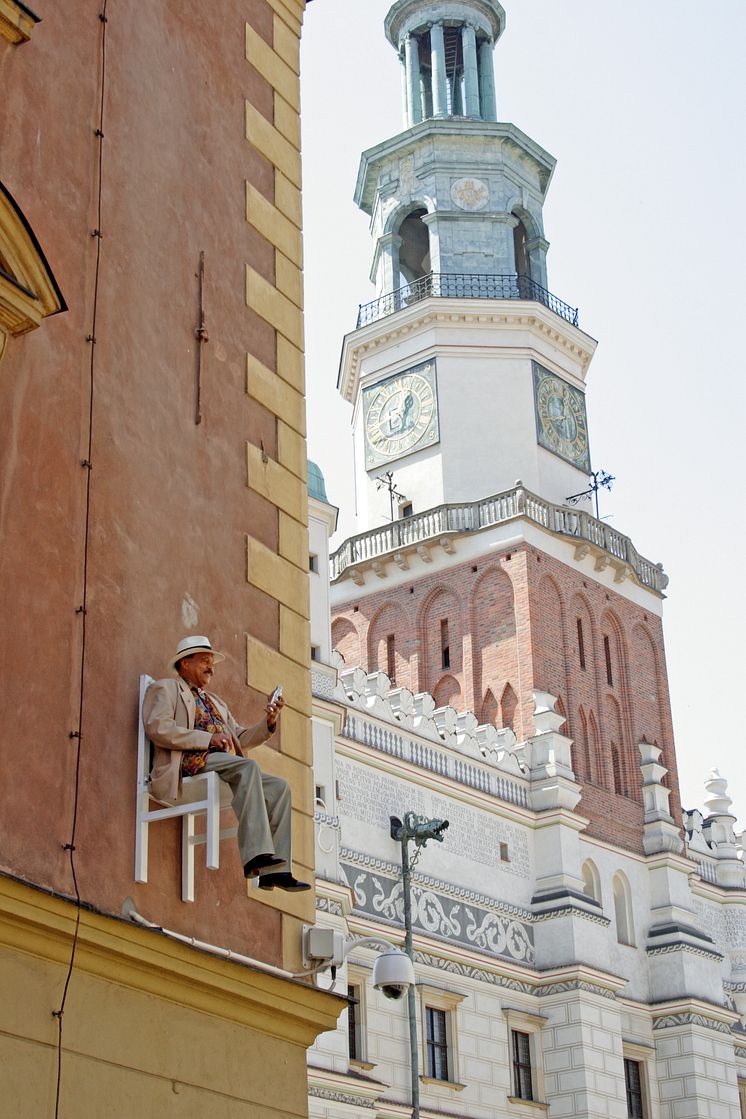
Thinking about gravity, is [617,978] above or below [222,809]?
above

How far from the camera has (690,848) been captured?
4031cm

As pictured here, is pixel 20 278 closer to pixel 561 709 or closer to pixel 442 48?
pixel 561 709

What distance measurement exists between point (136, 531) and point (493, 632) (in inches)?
1222

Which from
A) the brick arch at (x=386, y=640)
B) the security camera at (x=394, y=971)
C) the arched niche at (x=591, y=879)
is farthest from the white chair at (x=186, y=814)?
the brick arch at (x=386, y=640)

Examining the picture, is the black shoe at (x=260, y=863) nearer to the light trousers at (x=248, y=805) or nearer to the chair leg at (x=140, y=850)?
the light trousers at (x=248, y=805)

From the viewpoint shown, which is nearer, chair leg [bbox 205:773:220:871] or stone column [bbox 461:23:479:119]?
chair leg [bbox 205:773:220:871]

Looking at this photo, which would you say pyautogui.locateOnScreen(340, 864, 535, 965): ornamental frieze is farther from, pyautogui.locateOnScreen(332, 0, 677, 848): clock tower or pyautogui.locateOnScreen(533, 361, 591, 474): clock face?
pyautogui.locateOnScreen(533, 361, 591, 474): clock face

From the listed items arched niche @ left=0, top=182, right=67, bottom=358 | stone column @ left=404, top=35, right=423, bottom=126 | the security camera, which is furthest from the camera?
stone column @ left=404, top=35, right=423, bottom=126

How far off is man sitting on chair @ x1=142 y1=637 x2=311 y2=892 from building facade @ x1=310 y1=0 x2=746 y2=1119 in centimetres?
1528

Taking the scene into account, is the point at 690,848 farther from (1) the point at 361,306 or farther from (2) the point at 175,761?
(2) the point at 175,761

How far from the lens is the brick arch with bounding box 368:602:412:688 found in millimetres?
41406

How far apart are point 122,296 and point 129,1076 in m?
3.99

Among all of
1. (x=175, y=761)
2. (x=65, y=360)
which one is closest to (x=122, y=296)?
(x=65, y=360)

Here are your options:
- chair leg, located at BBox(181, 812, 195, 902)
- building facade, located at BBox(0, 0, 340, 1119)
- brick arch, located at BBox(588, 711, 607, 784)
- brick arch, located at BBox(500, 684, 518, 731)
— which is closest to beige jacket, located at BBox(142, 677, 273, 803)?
building facade, located at BBox(0, 0, 340, 1119)
